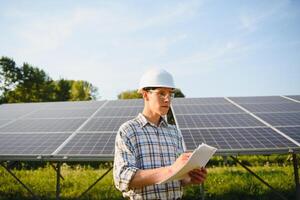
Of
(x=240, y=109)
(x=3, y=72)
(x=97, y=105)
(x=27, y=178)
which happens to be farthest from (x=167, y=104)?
(x=3, y=72)

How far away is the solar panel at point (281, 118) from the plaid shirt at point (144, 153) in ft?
15.8

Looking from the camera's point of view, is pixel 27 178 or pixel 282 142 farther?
pixel 27 178

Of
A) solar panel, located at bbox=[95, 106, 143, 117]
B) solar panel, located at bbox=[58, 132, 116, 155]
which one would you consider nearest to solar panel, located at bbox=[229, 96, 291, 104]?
solar panel, located at bbox=[95, 106, 143, 117]

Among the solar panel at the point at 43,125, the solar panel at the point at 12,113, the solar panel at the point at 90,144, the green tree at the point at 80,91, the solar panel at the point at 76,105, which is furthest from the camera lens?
the green tree at the point at 80,91

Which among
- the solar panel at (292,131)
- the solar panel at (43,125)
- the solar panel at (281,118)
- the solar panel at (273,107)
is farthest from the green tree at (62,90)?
the solar panel at (292,131)

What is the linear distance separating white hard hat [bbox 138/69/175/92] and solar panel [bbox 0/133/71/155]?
3375 millimetres

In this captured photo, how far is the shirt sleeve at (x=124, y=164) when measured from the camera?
255 centimetres

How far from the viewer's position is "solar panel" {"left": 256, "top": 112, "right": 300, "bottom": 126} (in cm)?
716

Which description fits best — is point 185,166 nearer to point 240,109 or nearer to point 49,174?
point 240,109

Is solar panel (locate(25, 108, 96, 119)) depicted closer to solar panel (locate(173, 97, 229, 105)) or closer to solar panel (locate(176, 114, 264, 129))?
solar panel (locate(176, 114, 264, 129))

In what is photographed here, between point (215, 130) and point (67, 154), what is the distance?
10.5ft

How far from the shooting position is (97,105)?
9.99 meters

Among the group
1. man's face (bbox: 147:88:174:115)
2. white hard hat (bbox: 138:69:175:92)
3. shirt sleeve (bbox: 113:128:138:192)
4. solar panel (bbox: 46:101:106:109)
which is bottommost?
shirt sleeve (bbox: 113:128:138:192)

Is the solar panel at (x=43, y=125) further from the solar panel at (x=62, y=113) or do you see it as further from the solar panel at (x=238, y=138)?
the solar panel at (x=238, y=138)
